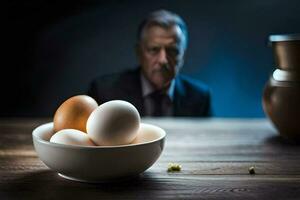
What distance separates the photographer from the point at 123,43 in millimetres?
1924

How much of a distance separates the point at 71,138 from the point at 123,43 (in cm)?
103

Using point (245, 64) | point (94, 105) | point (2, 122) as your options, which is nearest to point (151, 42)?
point (245, 64)

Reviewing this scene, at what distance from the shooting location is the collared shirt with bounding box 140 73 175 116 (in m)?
1.93

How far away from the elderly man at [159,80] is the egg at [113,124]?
961 millimetres

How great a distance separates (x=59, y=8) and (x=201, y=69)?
0.64 meters

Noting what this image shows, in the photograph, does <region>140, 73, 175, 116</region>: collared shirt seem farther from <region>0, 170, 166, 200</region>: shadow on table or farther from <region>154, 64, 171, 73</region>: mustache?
<region>0, 170, 166, 200</region>: shadow on table

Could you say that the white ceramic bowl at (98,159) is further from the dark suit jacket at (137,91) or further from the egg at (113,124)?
the dark suit jacket at (137,91)

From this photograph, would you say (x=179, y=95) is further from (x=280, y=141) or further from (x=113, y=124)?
(x=113, y=124)

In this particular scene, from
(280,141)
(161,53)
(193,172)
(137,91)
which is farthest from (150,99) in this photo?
(193,172)

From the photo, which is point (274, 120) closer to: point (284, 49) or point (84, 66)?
point (284, 49)

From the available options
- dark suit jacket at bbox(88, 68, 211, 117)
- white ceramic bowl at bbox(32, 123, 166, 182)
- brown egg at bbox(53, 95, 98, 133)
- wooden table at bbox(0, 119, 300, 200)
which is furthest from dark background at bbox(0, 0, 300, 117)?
white ceramic bowl at bbox(32, 123, 166, 182)

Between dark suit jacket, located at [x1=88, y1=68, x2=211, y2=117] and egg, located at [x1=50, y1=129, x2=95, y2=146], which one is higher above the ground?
egg, located at [x1=50, y1=129, x2=95, y2=146]

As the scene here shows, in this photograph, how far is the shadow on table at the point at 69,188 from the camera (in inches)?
35.0

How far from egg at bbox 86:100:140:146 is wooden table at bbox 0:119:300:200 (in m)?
0.10
